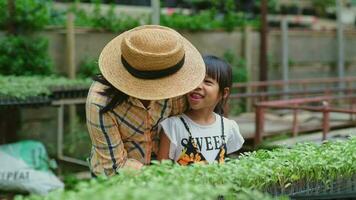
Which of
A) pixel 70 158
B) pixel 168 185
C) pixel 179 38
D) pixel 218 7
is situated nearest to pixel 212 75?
pixel 179 38

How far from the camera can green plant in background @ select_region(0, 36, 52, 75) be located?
8.05m

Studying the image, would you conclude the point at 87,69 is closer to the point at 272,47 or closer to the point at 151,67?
the point at 272,47

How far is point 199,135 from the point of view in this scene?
3430 mm

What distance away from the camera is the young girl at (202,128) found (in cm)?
335

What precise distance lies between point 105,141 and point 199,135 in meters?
0.55

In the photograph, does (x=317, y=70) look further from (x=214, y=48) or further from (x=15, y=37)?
(x=15, y=37)

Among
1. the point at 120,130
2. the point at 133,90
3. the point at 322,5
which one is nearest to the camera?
the point at 133,90

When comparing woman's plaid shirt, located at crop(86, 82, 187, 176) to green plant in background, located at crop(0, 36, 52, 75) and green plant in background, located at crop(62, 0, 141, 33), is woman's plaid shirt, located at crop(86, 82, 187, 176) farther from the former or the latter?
green plant in background, located at crop(62, 0, 141, 33)

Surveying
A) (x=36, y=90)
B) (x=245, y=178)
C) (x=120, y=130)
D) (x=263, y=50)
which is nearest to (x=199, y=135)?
(x=120, y=130)

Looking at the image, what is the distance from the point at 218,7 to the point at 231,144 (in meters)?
8.40

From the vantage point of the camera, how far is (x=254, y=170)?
2.68 metres

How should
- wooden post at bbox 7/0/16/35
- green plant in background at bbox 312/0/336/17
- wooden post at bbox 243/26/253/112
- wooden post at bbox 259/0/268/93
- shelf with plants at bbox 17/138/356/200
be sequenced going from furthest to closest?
green plant in background at bbox 312/0/336/17
wooden post at bbox 243/26/253/112
wooden post at bbox 259/0/268/93
wooden post at bbox 7/0/16/35
shelf with plants at bbox 17/138/356/200

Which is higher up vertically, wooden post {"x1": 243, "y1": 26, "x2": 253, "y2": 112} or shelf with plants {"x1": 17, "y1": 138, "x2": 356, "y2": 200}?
shelf with plants {"x1": 17, "y1": 138, "x2": 356, "y2": 200}

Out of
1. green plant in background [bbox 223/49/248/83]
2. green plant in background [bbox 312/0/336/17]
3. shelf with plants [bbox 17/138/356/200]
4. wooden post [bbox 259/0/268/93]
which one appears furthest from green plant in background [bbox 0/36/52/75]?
green plant in background [bbox 312/0/336/17]
